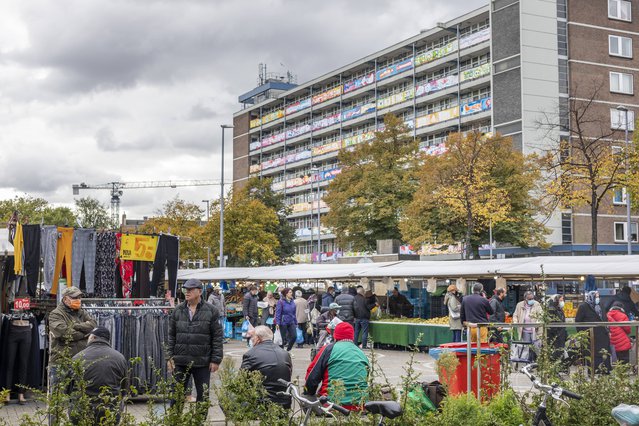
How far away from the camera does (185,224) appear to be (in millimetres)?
71500

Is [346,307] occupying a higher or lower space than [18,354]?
higher

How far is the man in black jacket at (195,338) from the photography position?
33.2 feet

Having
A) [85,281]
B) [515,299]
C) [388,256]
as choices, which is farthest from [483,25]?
[85,281]

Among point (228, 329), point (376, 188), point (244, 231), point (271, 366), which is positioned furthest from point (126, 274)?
point (244, 231)

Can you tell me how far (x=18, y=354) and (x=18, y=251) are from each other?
2010 millimetres

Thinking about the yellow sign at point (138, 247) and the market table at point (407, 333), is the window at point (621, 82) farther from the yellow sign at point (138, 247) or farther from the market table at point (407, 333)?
the yellow sign at point (138, 247)

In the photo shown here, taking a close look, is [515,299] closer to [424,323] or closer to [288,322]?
[424,323]

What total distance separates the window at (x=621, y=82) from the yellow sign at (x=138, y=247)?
5074 centimetres

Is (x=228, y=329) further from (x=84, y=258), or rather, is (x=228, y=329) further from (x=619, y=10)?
(x=619, y=10)

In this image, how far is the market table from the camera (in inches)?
902

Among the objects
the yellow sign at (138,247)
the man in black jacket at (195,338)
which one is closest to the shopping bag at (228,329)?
the yellow sign at (138,247)

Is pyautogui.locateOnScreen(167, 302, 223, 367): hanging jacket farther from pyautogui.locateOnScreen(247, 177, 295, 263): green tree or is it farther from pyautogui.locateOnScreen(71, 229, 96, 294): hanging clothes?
pyautogui.locateOnScreen(247, 177, 295, 263): green tree

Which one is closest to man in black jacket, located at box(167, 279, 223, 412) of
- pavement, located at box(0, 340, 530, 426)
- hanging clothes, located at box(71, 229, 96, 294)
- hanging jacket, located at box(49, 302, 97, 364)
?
pavement, located at box(0, 340, 530, 426)

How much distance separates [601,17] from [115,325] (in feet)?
182
